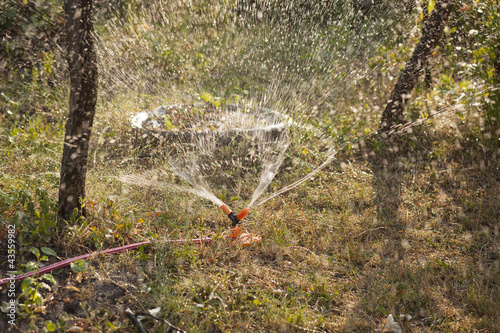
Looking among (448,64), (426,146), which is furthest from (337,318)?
(448,64)

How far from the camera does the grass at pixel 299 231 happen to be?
219 centimetres

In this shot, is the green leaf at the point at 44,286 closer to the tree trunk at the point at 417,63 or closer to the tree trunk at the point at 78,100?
the tree trunk at the point at 78,100

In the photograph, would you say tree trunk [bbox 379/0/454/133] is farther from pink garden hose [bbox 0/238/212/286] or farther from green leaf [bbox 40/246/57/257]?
green leaf [bbox 40/246/57/257]

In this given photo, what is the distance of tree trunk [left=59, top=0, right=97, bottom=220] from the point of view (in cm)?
242

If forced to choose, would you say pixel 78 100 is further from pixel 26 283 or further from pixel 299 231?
pixel 299 231

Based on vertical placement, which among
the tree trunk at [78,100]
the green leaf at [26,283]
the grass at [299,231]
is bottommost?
the grass at [299,231]

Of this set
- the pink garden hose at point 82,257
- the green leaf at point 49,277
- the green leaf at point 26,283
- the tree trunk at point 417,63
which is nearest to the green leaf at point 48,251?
the pink garden hose at point 82,257

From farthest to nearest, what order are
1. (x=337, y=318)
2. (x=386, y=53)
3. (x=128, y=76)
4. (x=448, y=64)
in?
(x=128, y=76)
(x=386, y=53)
(x=448, y=64)
(x=337, y=318)

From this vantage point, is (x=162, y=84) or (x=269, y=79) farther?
(x=269, y=79)

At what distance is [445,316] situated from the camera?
2.27 meters

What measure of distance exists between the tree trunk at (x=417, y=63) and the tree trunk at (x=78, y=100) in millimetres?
3010

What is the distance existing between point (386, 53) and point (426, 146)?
1555mm

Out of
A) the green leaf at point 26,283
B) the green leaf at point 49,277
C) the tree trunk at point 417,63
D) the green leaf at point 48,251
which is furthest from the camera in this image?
the tree trunk at point 417,63

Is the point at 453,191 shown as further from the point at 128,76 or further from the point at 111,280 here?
the point at 128,76
